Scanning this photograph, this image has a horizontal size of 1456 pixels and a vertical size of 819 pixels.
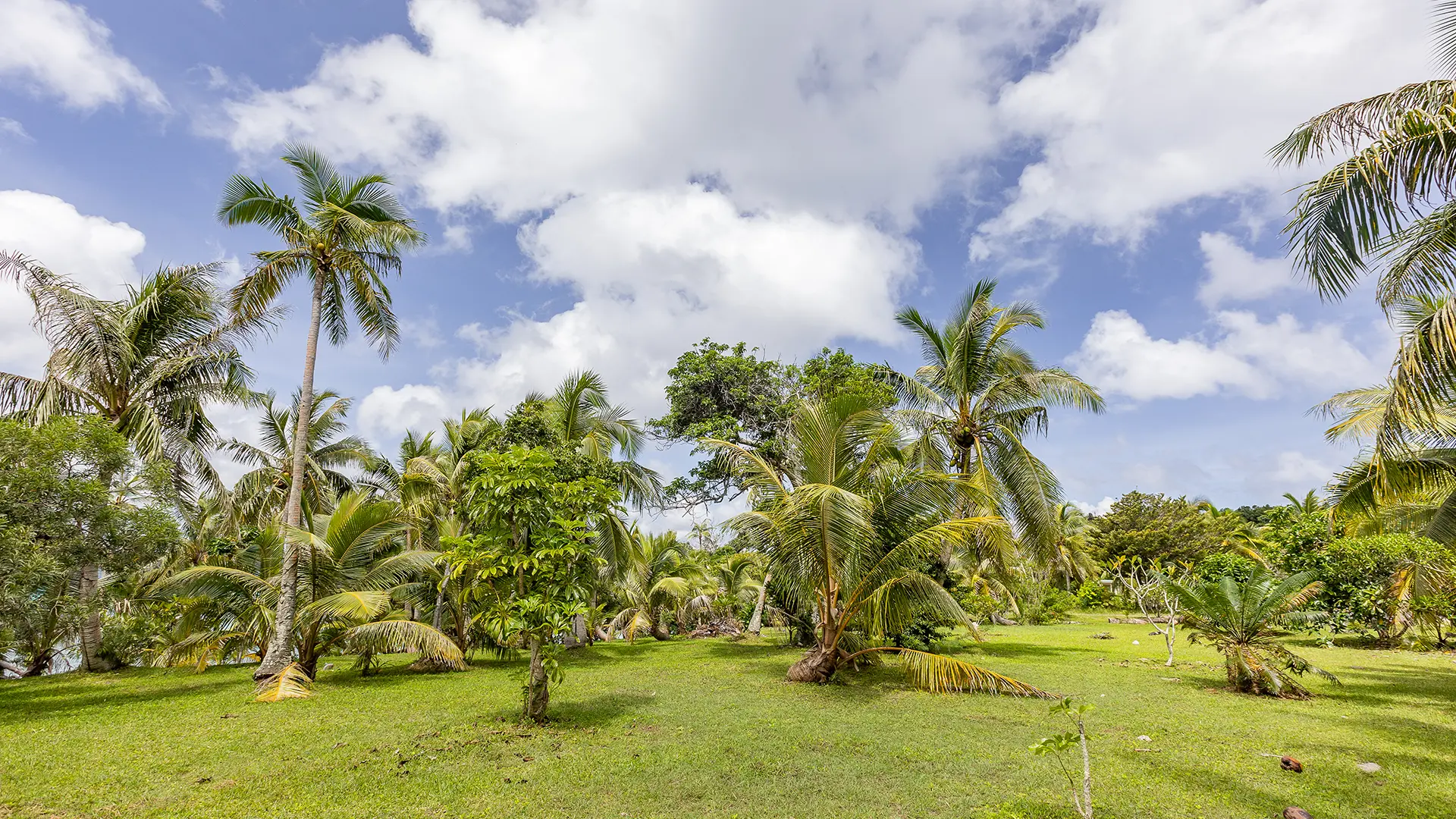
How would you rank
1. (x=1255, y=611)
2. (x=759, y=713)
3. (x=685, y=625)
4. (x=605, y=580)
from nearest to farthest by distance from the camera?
(x=759, y=713), (x=1255, y=611), (x=605, y=580), (x=685, y=625)

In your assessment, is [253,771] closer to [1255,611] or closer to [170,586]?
[170,586]

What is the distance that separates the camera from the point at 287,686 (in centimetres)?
943

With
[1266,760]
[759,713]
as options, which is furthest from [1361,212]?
[759,713]

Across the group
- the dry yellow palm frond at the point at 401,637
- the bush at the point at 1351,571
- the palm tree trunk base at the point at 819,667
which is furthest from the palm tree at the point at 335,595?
the bush at the point at 1351,571

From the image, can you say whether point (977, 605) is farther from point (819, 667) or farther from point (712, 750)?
point (712, 750)

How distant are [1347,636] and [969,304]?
1544 centimetres

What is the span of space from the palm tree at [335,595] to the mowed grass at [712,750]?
2.45ft

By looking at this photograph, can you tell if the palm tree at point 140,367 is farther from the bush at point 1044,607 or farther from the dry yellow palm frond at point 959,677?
the bush at point 1044,607

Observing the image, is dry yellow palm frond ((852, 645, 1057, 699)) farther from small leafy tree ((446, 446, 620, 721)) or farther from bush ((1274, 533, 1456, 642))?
bush ((1274, 533, 1456, 642))

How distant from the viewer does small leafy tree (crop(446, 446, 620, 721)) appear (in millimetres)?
7312

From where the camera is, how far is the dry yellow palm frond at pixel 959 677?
8.89 m

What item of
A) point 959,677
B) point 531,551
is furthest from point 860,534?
point 531,551

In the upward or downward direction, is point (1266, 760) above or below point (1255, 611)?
below

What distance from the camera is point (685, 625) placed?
24.7 metres
